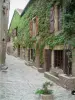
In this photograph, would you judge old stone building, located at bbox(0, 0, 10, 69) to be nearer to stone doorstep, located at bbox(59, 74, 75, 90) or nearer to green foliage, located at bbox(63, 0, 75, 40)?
green foliage, located at bbox(63, 0, 75, 40)

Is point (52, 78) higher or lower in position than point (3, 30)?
lower

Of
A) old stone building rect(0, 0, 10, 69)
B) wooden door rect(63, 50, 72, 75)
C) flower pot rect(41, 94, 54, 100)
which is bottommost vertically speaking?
flower pot rect(41, 94, 54, 100)

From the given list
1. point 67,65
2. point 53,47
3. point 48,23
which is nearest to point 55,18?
point 48,23

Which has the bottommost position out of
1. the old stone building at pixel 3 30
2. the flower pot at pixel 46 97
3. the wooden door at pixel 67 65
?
the flower pot at pixel 46 97

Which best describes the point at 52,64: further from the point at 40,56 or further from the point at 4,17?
the point at 4,17

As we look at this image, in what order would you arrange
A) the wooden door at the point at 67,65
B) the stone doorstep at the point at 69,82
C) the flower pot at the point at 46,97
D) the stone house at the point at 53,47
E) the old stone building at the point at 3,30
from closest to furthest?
the flower pot at the point at 46,97 → the stone doorstep at the point at 69,82 → the stone house at the point at 53,47 → the wooden door at the point at 67,65 → the old stone building at the point at 3,30

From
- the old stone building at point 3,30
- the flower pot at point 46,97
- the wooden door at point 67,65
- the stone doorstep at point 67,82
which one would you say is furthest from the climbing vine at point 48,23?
the flower pot at point 46,97

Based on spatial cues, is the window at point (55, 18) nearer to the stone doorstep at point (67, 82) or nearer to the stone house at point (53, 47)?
the stone house at point (53, 47)

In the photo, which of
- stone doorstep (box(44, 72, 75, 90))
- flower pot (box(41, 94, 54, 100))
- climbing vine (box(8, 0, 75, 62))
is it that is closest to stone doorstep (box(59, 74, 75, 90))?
stone doorstep (box(44, 72, 75, 90))

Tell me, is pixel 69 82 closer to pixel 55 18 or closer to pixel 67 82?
pixel 67 82

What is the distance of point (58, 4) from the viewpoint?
15797 millimetres

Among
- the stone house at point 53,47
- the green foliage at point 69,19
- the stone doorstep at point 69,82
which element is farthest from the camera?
the stone house at point 53,47

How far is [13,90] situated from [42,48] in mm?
8384

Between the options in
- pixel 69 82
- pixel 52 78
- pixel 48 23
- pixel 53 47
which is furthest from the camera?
pixel 48 23
